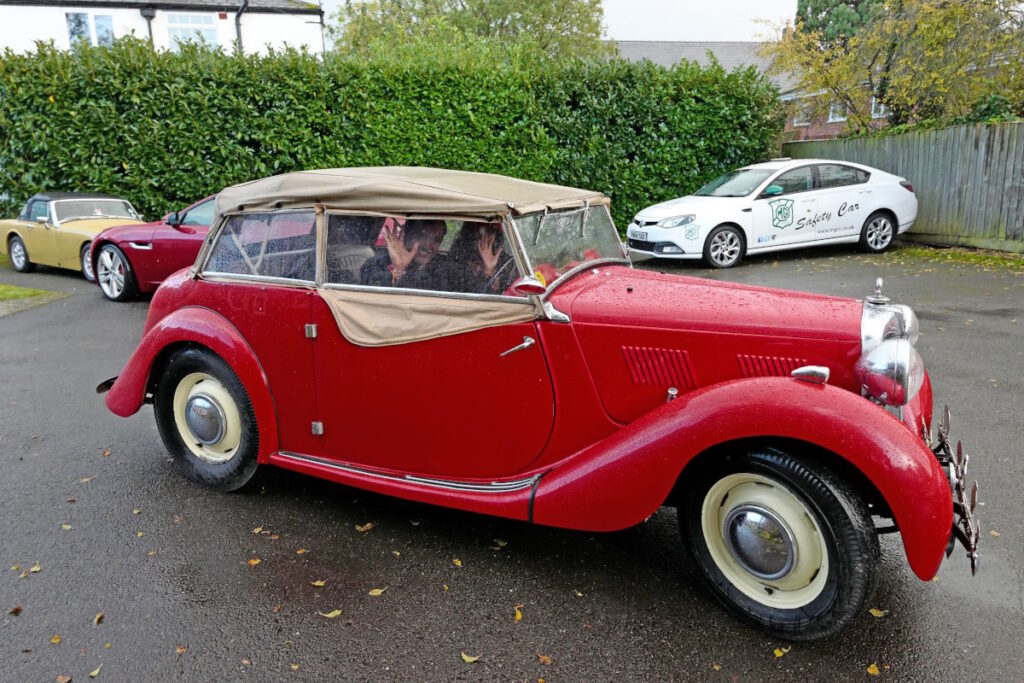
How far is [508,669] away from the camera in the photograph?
2691mm

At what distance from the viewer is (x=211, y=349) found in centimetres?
400

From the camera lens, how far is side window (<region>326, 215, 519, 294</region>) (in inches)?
132

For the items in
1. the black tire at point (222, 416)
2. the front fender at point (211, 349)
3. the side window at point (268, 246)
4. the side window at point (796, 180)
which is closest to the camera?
the side window at point (268, 246)

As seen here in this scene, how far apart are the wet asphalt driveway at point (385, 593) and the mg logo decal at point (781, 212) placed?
7121mm

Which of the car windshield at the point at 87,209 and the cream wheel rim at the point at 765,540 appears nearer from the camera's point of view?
the cream wheel rim at the point at 765,540

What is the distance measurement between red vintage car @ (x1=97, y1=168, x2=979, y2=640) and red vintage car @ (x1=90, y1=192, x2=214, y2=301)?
226 inches

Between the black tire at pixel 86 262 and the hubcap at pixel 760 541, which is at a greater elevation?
the black tire at pixel 86 262

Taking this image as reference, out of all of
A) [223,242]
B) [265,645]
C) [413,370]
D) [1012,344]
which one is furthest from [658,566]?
[1012,344]

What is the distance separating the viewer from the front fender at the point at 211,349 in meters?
3.88

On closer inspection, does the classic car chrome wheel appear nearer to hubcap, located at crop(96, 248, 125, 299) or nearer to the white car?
the white car

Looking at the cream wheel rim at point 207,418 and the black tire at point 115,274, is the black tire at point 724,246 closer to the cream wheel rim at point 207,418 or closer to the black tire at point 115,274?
the black tire at point 115,274

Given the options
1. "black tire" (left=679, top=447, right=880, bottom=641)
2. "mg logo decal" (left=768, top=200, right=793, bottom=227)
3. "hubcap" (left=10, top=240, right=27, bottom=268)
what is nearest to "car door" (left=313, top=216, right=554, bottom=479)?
"black tire" (left=679, top=447, right=880, bottom=641)

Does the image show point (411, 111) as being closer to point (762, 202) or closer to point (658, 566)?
point (762, 202)

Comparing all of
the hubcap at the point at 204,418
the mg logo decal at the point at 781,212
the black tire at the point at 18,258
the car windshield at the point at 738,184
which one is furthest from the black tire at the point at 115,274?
the mg logo decal at the point at 781,212
